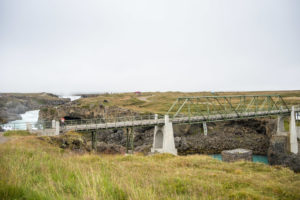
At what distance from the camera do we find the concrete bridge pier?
130ft

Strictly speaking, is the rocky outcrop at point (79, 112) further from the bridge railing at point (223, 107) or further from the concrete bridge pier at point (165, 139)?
the concrete bridge pier at point (165, 139)

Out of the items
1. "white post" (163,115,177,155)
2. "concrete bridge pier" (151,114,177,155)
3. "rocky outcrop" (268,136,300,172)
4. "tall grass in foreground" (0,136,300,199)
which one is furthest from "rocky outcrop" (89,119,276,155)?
"tall grass in foreground" (0,136,300,199)

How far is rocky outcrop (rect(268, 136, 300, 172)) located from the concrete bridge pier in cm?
2652

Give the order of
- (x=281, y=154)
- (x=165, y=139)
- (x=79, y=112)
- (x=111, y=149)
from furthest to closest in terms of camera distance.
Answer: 1. (x=79, y=112)
2. (x=281, y=154)
3. (x=111, y=149)
4. (x=165, y=139)

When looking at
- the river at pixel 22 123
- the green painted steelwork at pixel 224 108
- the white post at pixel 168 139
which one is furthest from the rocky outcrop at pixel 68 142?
the green painted steelwork at pixel 224 108

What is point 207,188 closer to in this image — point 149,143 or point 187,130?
point 149,143

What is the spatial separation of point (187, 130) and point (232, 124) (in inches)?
649

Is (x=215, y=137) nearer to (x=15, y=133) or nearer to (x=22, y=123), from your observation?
(x=15, y=133)

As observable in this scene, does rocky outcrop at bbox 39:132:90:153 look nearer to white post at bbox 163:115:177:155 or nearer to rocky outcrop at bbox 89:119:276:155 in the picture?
white post at bbox 163:115:177:155

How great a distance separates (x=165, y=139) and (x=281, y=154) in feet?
103

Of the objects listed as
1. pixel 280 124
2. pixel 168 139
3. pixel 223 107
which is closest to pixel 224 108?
pixel 280 124

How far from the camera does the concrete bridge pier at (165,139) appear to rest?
130ft

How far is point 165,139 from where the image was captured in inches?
1594

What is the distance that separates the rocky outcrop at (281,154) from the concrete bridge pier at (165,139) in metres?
26.5
